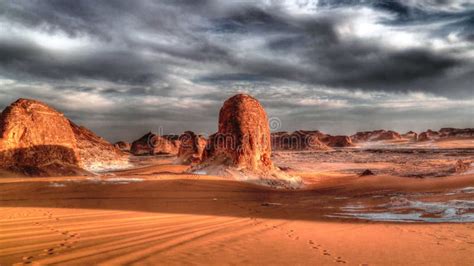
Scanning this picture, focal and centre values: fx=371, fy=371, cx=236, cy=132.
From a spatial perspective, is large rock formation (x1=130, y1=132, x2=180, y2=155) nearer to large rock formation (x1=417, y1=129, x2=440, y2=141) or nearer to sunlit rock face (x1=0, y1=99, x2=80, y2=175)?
sunlit rock face (x1=0, y1=99, x2=80, y2=175)

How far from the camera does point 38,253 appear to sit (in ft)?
16.6

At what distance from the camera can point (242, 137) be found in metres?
20.7

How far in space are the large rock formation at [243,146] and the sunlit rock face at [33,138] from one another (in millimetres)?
7706

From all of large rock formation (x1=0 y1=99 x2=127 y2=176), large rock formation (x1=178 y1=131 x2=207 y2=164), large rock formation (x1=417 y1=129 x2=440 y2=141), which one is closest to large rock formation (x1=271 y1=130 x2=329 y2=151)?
large rock formation (x1=417 y1=129 x2=440 y2=141)

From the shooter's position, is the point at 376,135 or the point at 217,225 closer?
the point at 217,225

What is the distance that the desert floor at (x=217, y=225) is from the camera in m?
5.35

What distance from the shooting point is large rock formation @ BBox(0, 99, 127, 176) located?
1788 cm

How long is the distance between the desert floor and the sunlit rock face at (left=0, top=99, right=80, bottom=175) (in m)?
3.93

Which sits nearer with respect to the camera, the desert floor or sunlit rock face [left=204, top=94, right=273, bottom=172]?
the desert floor

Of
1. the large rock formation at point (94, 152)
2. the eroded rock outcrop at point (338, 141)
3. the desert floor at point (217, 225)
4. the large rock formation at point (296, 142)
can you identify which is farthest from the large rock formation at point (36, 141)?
the eroded rock outcrop at point (338, 141)

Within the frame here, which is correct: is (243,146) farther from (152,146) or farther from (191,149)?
(152,146)

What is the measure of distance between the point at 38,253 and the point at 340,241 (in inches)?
196

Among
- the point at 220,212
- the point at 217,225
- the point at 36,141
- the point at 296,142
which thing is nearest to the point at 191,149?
the point at 36,141

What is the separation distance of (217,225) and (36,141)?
14229 mm
